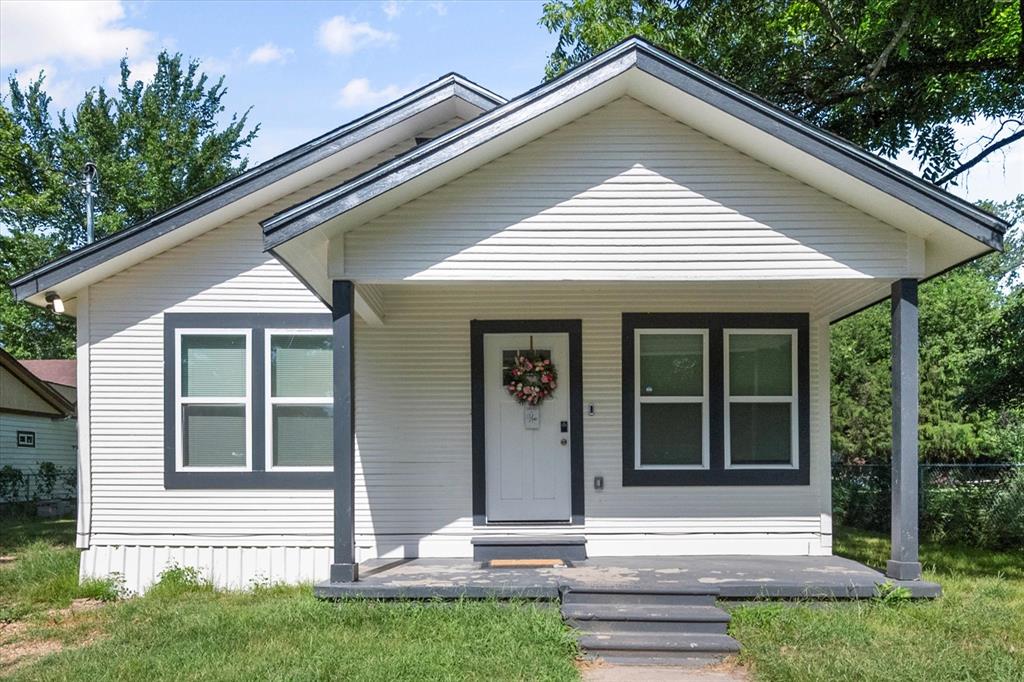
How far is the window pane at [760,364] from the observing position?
8.21m

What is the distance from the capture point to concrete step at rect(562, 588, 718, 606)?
6.11m

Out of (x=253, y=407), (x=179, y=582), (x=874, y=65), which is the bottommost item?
(x=179, y=582)

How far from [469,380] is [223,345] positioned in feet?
8.51

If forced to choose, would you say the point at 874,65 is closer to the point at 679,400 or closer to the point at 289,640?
the point at 679,400

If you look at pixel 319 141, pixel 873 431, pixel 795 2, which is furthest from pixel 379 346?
pixel 873 431

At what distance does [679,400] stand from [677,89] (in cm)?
330

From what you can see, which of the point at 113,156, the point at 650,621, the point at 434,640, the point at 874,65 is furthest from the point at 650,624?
the point at 113,156

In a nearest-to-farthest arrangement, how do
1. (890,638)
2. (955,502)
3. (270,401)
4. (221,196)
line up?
1. (890,638)
2. (221,196)
3. (270,401)
4. (955,502)

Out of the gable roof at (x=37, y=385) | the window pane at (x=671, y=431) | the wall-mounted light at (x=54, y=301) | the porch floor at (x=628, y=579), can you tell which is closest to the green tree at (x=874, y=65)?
the window pane at (x=671, y=431)

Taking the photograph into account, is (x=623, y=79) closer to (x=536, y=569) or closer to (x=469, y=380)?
(x=469, y=380)

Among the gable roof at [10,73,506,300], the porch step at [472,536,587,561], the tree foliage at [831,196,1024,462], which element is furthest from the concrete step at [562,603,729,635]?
the tree foliage at [831,196,1024,462]

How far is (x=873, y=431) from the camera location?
763 inches

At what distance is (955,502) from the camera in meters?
11.1

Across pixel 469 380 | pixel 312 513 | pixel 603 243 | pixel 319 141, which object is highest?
pixel 319 141
